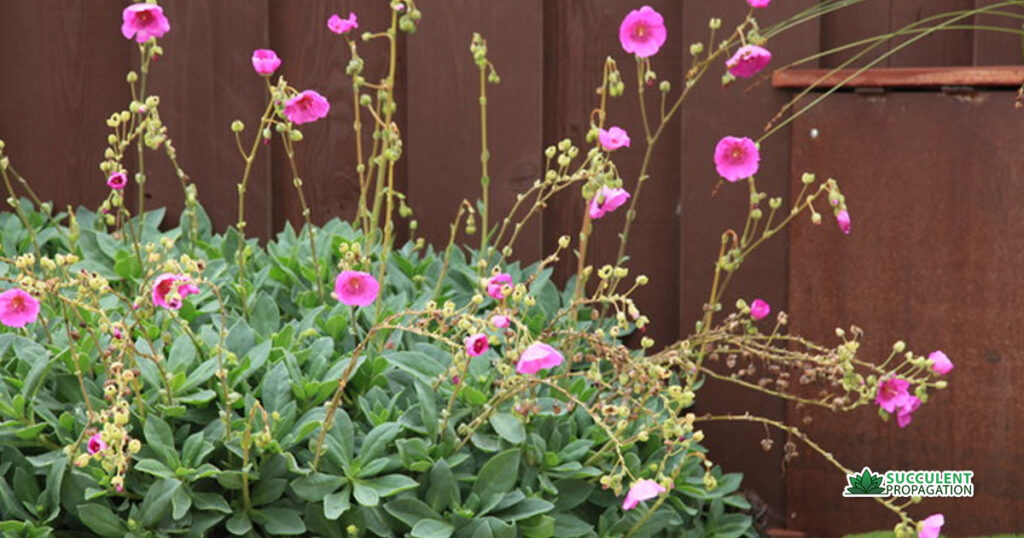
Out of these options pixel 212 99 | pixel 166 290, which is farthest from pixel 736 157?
pixel 212 99

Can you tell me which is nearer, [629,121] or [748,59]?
[748,59]

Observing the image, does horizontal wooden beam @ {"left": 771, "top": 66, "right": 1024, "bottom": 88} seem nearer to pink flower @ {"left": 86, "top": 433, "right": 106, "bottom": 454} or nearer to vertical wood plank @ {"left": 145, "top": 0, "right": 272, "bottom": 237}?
vertical wood plank @ {"left": 145, "top": 0, "right": 272, "bottom": 237}

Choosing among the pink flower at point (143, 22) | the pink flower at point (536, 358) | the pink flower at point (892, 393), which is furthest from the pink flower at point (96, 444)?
the pink flower at point (892, 393)

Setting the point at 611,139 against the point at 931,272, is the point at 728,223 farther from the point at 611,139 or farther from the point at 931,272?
the point at 611,139

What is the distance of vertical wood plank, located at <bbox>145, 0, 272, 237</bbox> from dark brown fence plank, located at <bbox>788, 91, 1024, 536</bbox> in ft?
3.50

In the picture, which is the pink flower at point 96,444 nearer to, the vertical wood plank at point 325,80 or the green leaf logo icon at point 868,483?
the vertical wood plank at point 325,80

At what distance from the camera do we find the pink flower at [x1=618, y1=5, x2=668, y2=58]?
211 cm

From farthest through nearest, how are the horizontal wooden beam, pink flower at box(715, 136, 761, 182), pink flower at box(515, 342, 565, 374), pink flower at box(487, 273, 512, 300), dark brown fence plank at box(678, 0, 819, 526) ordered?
dark brown fence plank at box(678, 0, 819, 526) < the horizontal wooden beam < pink flower at box(715, 136, 761, 182) < pink flower at box(487, 273, 512, 300) < pink flower at box(515, 342, 565, 374)

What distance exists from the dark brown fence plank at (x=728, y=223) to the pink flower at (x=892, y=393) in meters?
0.55

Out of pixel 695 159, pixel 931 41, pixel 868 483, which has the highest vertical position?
pixel 931 41

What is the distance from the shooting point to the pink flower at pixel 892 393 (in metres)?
2.06

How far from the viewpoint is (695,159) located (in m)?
2.65

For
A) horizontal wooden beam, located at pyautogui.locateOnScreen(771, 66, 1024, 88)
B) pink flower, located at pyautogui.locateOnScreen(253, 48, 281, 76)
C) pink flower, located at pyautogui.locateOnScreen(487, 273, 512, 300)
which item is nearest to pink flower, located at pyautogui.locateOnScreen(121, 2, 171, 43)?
pink flower, located at pyautogui.locateOnScreen(253, 48, 281, 76)

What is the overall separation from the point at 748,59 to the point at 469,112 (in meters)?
0.80
